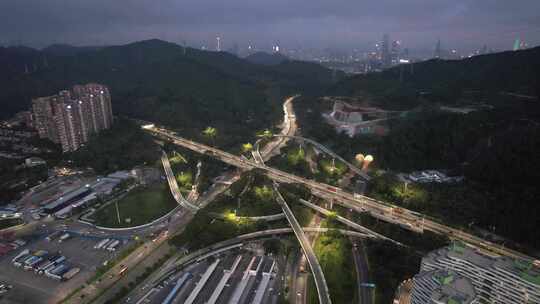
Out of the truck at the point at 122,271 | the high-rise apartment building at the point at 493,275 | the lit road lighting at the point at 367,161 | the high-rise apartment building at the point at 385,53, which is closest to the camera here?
the high-rise apartment building at the point at 493,275

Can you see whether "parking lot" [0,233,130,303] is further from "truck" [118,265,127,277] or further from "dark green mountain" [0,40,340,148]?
"dark green mountain" [0,40,340,148]

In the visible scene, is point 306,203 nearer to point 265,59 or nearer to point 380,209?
point 380,209

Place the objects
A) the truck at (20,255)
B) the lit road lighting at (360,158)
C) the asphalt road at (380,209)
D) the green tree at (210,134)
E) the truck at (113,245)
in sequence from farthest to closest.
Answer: the green tree at (210,134)
the lit road lighting at (360,158)
the truck at (113,245)
the truck at (20,255)
the asphalt road at (380,209)

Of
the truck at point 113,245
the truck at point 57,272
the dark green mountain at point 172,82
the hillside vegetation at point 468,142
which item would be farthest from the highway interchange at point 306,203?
the dark green mountain at point 172,82

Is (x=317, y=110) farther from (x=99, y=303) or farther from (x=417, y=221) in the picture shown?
(x=99, y=303)

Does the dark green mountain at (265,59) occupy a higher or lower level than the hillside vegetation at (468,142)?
higher

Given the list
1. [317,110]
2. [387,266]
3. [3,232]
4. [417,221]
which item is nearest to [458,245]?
[387,266]

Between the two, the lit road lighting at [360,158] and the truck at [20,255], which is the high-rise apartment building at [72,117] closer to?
the truck at [20,255]
